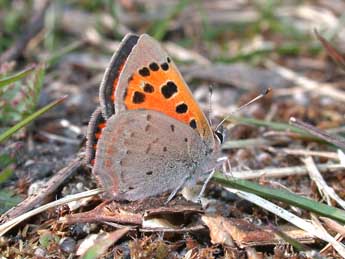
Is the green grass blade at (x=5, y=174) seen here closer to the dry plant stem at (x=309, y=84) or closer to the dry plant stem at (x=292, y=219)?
the dry plant stem at (x=292, y=219)

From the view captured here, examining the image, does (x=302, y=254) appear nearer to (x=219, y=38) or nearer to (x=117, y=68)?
(x=117, y=68)

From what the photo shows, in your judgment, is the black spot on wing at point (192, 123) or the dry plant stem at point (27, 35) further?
the dry plant stem at point (27, 35)

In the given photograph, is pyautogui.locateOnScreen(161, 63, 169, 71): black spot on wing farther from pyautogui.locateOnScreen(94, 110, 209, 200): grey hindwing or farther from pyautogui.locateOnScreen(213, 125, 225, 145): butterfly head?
pyautogui.locateOnScreen(213, 125, 225, 145): butterfly head

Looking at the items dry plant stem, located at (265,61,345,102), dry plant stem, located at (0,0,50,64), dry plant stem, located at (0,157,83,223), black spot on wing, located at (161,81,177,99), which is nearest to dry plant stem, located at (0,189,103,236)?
dry plant stem, located at (0,157,83,223)

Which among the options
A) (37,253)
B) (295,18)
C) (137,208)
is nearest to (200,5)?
(295,18)

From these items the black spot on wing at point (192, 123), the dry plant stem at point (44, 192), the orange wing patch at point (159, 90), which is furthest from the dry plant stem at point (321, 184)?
the dry plant stem at point (44, 192)
